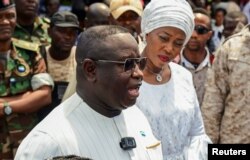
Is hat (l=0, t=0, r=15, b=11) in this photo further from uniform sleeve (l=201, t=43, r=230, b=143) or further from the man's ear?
the man's ear

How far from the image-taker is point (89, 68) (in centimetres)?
228

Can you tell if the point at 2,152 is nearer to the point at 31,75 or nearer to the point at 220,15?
the point at 31,75

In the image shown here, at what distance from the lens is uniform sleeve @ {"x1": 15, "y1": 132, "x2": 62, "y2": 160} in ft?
6.88

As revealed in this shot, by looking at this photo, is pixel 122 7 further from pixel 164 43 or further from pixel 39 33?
pixel 164 43

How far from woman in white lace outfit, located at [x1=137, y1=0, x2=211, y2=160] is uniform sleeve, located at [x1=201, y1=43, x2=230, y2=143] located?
0.63m

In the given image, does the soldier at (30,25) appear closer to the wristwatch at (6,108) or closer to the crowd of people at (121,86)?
the crowd of people at (121,86)

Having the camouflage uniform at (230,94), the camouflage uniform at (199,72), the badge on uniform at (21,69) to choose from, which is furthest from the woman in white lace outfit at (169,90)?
the camouflage uniform at (199,72)

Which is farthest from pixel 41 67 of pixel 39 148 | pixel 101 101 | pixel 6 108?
pixel 39 148

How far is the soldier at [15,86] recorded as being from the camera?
13.1 ft

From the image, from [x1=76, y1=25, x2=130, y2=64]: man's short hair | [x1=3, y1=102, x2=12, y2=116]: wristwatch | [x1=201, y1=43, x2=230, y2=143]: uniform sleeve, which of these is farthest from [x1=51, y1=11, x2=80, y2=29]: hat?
[x1=76, y1=25, x2=130, y2=64]: man's short hair

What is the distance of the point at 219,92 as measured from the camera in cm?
390

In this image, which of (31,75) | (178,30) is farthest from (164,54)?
(31,75)

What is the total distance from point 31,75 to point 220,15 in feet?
22.9

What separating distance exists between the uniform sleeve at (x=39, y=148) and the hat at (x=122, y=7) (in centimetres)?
296
